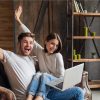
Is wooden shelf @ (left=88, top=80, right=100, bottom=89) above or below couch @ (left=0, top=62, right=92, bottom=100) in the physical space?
below

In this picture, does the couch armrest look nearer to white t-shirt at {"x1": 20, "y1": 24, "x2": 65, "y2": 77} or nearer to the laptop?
the laptop

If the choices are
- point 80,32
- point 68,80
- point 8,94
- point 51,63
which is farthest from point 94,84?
point 8,94

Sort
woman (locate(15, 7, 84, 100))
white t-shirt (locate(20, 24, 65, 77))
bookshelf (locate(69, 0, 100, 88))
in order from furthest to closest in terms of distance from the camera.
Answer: bookshelf (locate(69, 0, 100, 88))
white t-shirt (locate(20, 24, 65, 77))
woman (locate(15, 7, 84, 100))

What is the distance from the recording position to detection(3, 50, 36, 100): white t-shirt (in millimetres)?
2590

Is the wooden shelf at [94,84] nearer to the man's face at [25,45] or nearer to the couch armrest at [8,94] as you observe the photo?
the man's face at [25,45]

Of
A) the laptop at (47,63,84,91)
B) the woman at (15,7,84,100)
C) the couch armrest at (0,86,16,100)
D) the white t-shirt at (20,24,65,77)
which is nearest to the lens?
the couch armrest at (0,86,16,100)

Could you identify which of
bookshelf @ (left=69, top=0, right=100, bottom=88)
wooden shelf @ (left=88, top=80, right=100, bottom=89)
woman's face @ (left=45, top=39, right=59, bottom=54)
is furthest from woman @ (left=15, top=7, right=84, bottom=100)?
wooden shelf @ (left=88, top=80, right=100, bottom=89)

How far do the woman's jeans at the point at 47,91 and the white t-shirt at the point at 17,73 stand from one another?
0.07m

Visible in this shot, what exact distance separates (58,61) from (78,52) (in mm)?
2636

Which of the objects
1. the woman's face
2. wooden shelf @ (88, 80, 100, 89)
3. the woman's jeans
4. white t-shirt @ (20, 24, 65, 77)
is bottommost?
wooden shelf @ (88, 80, 100, 89)

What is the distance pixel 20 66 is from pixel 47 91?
1.19 ft

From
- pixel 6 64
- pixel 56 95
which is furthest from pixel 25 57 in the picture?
pixel 56 95

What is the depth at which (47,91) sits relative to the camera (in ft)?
8.91

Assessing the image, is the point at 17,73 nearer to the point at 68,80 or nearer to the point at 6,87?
the point at 6,87
